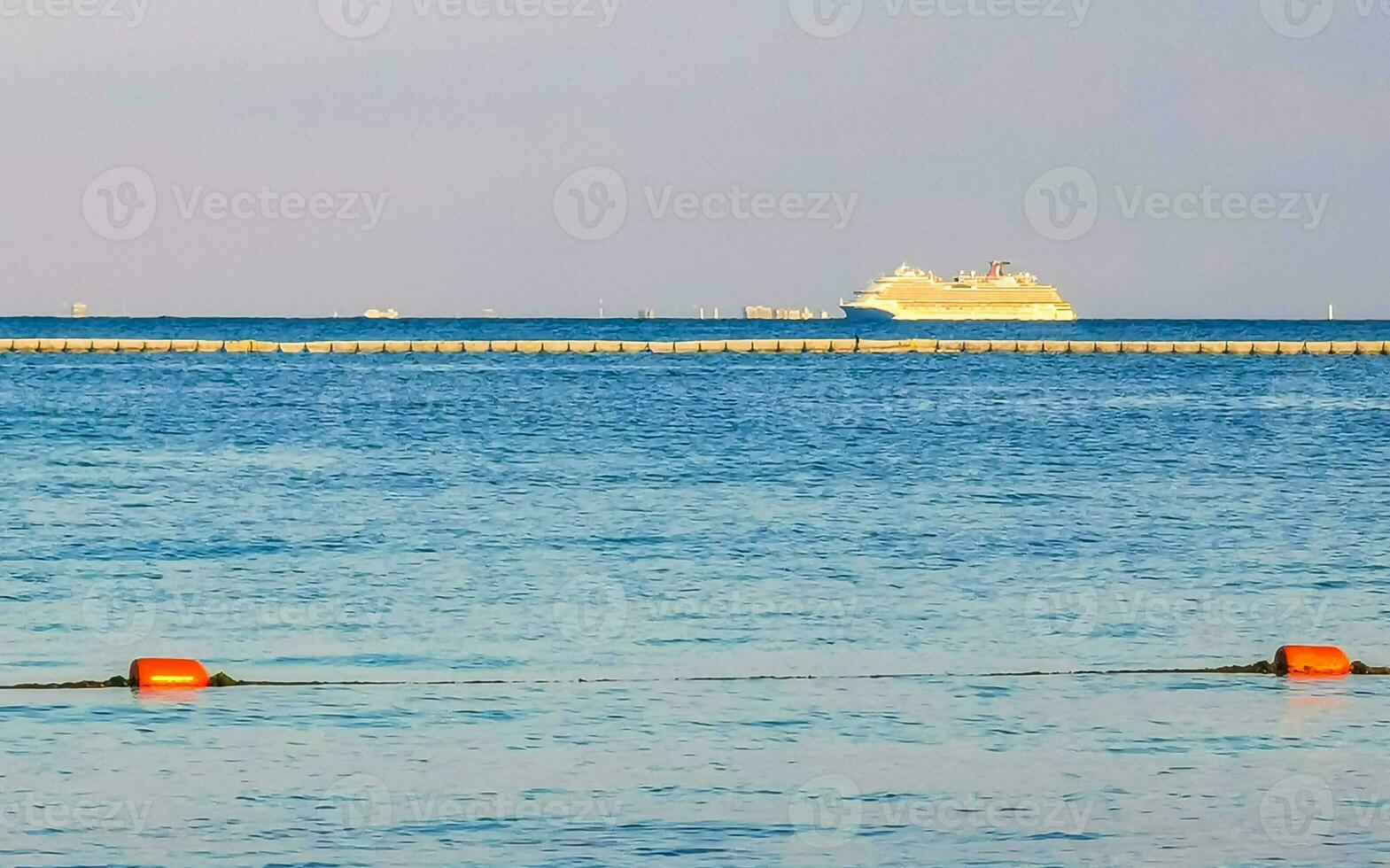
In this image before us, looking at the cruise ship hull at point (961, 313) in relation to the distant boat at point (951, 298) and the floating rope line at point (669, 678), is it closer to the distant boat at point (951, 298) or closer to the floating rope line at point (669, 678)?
the distant boat at point (951, 298)

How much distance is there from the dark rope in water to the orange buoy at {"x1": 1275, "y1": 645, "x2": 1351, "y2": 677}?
0.21 ft

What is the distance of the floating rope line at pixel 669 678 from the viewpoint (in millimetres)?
14234

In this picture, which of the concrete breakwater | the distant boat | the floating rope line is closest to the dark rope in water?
the floating rope line

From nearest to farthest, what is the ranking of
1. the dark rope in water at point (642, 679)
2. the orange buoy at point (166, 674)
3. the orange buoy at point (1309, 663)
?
the orange buoy at point (166, 674) < the dark rope in water at point (642, 679) < the orange buoy at point (1309, 663)

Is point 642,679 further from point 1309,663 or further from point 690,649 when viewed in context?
point 1309,663

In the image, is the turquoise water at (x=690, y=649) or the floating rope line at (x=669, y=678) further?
the floating rope line at (x=669, y=678)

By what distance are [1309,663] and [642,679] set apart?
179 inches

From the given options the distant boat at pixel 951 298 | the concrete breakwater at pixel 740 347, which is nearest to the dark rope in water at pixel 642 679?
the concrete breakwater at pixel 740 347

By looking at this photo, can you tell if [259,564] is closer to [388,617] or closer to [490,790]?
[388,617]

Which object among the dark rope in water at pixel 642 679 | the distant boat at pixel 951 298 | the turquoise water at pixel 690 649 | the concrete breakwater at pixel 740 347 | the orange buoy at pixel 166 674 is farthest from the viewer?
the distant boat at pixel 951 298

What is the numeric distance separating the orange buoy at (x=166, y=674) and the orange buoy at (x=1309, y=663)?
724 cm

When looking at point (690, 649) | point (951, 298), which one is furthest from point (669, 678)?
point (951, 298)

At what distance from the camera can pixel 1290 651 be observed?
15.0 m

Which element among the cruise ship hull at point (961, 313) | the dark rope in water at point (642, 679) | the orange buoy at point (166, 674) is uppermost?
the cruise ship hull at point (961, 313)
